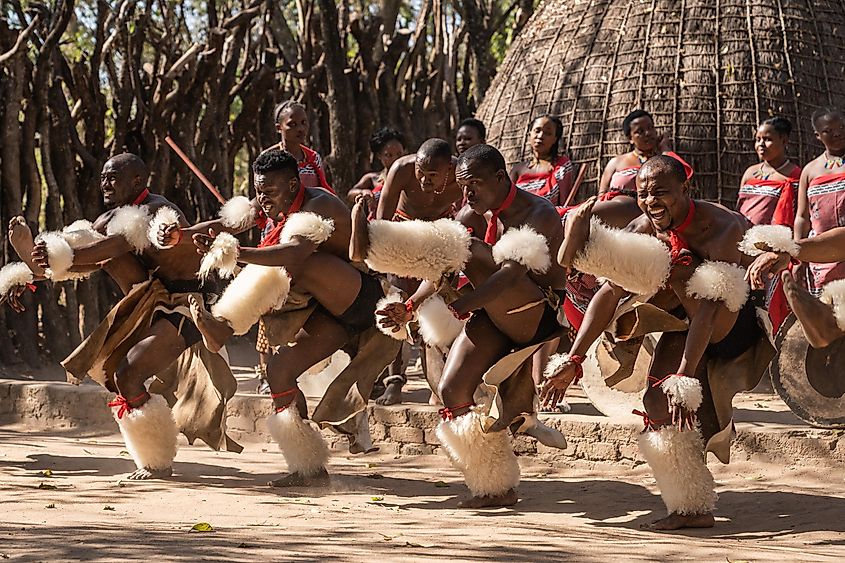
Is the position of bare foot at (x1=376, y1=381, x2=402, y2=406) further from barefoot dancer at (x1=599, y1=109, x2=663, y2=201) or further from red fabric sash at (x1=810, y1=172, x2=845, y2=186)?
red fabric sash at (x1=810, y1=172, x2=845, y2=186)

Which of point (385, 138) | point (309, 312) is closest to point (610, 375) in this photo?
point (309, 312)

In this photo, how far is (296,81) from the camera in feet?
37.8

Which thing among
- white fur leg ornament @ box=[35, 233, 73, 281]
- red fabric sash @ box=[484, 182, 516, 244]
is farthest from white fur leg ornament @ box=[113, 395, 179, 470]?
red fabric sash @ box=[484, 182, 516, 244]

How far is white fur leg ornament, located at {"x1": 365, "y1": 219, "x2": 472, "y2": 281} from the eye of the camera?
4.91 m

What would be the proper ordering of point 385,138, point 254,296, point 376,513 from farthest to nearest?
point 385,138 < point 254,296 < point 376,513

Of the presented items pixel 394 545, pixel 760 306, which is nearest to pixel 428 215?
pixel 760 306

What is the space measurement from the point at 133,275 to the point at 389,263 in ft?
5.75

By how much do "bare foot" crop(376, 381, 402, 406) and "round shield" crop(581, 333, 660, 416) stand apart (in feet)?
4.17

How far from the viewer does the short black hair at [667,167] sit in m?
4.73

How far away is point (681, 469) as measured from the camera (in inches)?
188

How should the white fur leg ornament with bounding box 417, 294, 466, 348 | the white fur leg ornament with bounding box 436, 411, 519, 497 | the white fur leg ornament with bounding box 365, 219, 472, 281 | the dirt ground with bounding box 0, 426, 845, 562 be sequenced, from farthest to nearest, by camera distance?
the white fur leg ornament with bounding box 417, 294, 466, 348 → the white fur leg ornament with bounding box 436, 411, 519, 497 → the white fur leg ornament with bounding box 365, 219, 472, 281 → the dirt ground with bounding box 0, 426, 845, 562

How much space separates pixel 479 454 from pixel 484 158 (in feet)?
4.26

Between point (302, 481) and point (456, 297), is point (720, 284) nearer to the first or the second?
point (456, 297)

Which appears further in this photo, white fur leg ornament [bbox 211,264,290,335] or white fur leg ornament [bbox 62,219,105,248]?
white fur leg ornament [bbox 62,219,105,248]
